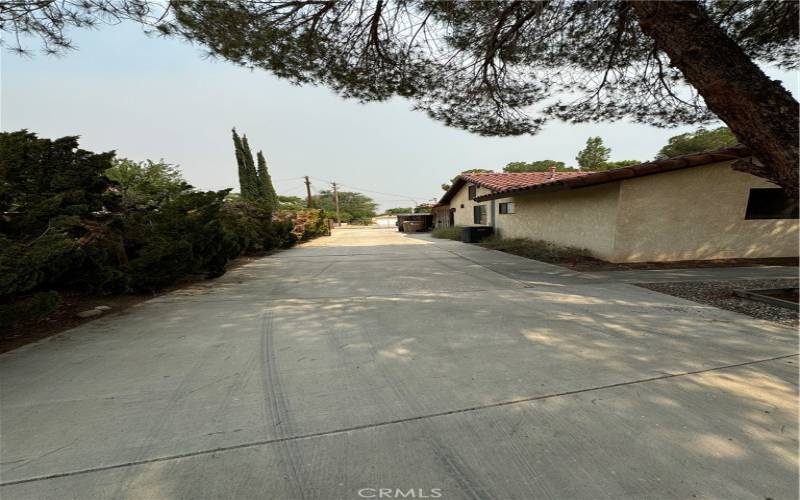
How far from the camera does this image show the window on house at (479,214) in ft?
56.5

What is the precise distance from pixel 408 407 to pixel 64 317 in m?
4.70

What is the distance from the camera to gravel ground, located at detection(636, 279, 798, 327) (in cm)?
396

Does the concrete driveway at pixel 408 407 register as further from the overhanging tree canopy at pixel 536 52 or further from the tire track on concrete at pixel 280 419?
the overhanging tree canopy at pixel 536 52

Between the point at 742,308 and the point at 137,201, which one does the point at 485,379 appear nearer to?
the point at 742,308

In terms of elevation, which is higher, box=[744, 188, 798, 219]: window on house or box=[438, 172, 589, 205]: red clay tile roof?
box=[438, 172, 589, 205]: red clay tile roof

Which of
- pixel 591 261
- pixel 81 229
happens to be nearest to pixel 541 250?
pixel 591 261

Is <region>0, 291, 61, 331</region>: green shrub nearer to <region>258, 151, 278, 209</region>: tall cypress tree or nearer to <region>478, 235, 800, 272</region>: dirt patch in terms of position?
<region>478, 235, 800, 272</region>: dirt patch

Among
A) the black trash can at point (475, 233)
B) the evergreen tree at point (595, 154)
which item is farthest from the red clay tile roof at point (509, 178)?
the evergreen tree at point (595, 154)

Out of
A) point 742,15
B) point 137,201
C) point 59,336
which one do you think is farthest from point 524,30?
point 59,336

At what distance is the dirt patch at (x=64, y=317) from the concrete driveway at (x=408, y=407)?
10.1 inches

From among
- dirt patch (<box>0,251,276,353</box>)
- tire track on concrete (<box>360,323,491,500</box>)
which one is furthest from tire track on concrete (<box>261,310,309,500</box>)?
dirt patch (<box>0,251,276,353</box>)

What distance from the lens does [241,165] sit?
2352 centimetres

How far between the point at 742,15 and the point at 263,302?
27.6 feet

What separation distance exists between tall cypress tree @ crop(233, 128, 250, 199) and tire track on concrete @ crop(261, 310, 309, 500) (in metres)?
23.1
